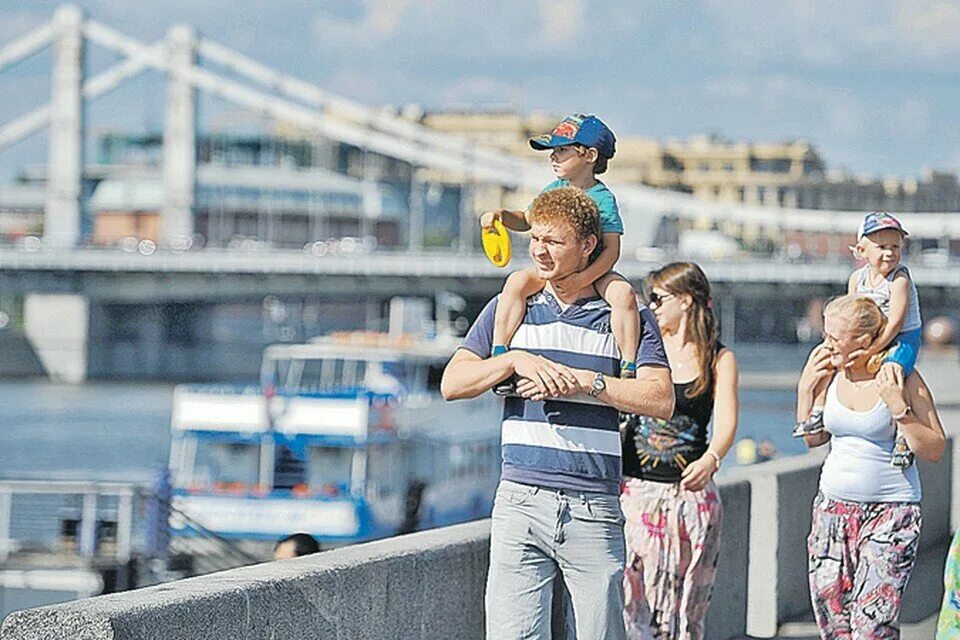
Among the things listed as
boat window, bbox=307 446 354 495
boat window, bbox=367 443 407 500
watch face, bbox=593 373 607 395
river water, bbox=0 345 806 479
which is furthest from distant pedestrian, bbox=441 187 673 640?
river water, bbox=0 345 806 479

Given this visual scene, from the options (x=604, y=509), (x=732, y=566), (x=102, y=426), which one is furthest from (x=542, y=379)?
(x=102, y=426)

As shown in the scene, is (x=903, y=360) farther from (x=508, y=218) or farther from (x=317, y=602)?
(x=317, y=602)

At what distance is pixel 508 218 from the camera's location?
15.0ft

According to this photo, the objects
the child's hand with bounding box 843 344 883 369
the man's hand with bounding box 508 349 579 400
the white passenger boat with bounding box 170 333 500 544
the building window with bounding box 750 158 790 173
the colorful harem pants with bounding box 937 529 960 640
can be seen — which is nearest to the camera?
the man's hand with bounding box 508 349 579 400

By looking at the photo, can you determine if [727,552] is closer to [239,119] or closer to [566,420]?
[566,420]

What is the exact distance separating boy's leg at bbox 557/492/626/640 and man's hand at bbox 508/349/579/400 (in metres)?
0.28

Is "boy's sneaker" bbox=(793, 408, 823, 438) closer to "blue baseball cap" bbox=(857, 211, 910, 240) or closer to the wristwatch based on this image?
"blue baseball cap" bbox=(857, 211, 910, 240)

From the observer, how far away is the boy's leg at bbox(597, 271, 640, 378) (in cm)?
440

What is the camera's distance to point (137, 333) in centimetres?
7025

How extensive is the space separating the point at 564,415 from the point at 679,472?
1.09 m

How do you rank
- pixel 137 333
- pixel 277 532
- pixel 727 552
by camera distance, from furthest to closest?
pixel 137 333
pixel 277 532
pixel 727 552

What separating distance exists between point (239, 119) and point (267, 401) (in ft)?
288

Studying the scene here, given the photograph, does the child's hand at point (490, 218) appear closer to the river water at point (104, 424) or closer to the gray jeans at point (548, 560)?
the gray jeans at point (548, 560)

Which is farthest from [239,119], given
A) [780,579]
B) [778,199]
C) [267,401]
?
[780,579]
